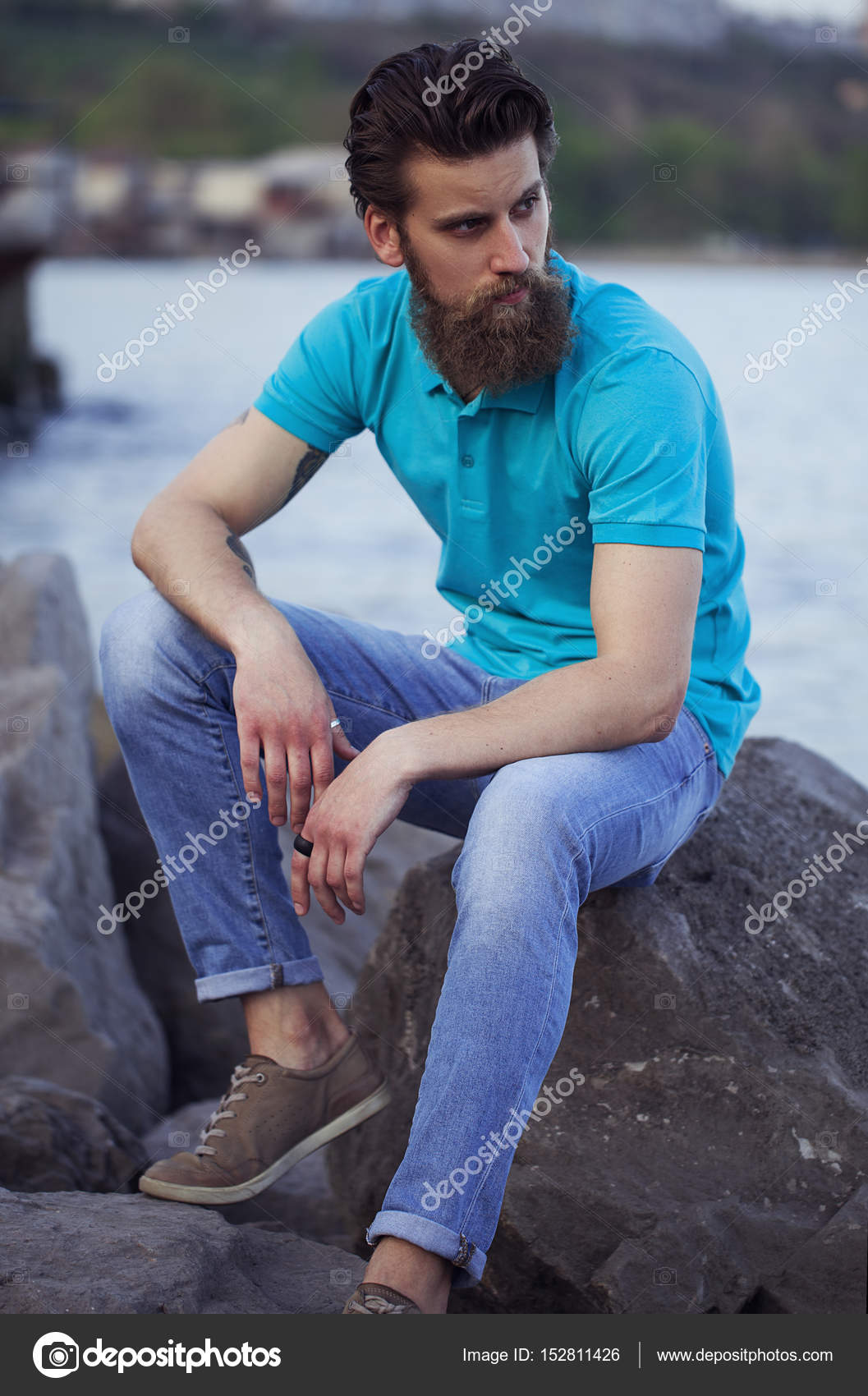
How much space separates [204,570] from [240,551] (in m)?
0.15

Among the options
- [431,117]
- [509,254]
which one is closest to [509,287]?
[509,254]

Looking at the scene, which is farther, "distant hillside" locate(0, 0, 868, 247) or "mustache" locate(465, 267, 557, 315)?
"distant hillside" locate(0, 0, 868, 247)

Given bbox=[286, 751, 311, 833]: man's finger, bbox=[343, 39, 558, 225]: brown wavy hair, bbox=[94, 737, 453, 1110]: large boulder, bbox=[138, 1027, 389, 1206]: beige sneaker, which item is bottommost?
bbox=[94, 737, 453, 1110]: large boulder

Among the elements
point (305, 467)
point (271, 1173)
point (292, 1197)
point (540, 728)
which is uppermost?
point (305, 467)

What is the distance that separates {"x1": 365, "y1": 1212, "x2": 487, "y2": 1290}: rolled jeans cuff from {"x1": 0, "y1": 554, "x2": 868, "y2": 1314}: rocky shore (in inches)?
13.5

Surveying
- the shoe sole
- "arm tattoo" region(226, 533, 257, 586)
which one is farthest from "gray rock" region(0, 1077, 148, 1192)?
"arm tattoo" region(226, 533, 257, 586)

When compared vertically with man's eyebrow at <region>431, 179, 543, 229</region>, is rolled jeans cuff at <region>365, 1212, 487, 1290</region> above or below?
below

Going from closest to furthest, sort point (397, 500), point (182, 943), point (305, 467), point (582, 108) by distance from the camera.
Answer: point (305, 467) < point (182, 943) < point (397, 500) < point (582, 108)

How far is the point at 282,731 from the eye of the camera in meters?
Answer: 2.06

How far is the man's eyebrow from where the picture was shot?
210 centimetres

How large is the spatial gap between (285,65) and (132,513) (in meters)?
49.8

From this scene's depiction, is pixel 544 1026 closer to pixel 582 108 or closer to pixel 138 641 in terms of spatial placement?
pixel 138 641

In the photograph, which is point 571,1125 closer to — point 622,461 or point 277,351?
point 622,461

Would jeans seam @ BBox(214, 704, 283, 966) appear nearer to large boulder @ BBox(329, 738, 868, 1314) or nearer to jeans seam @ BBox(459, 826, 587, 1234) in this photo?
large boulder @ BBox(329, 738, 868, 1314)
